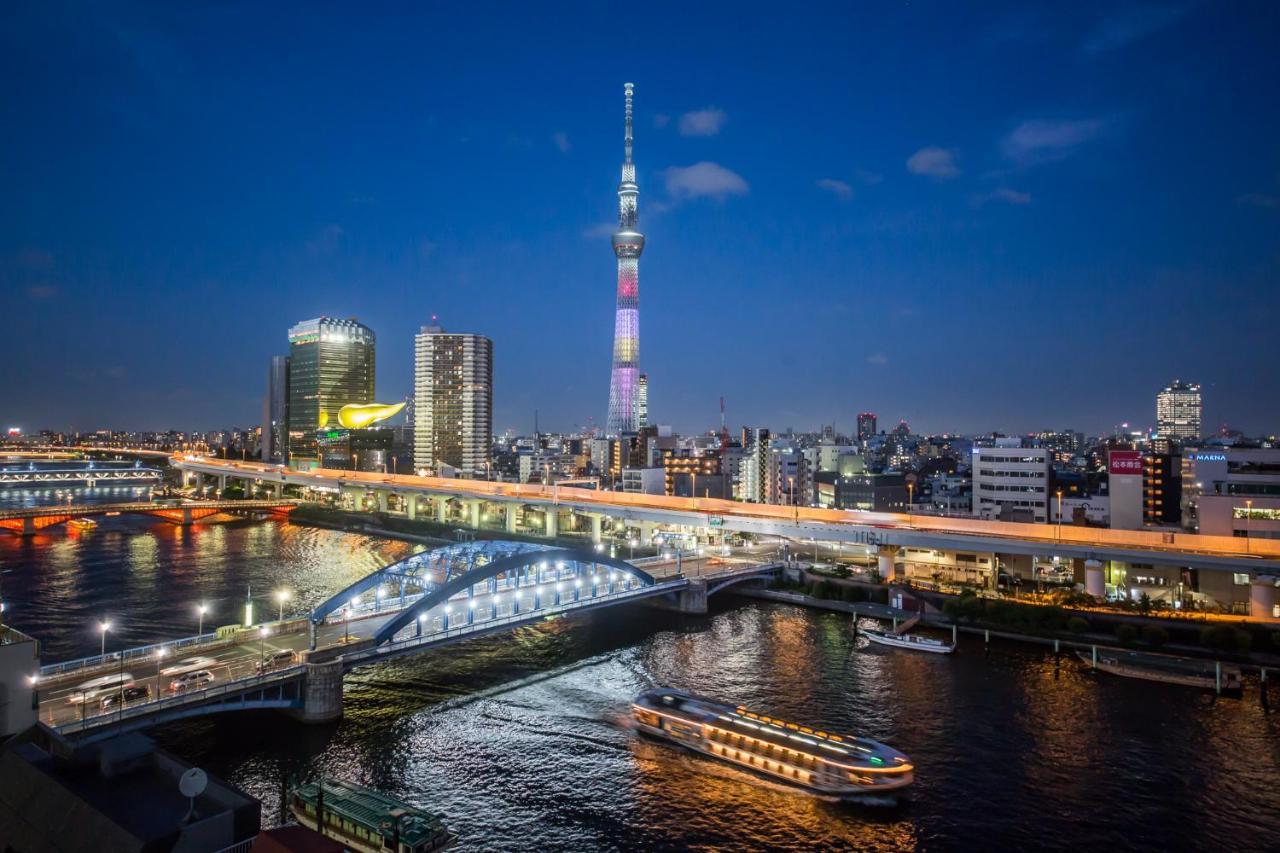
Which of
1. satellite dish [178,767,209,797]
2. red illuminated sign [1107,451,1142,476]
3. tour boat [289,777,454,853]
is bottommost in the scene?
tour boat [289,777,454,853]

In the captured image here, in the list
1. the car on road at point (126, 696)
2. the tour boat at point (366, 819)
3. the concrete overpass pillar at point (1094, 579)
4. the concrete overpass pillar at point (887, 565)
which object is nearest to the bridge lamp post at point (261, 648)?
the car on road at point (126, 696)

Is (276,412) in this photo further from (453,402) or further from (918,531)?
(918,531)

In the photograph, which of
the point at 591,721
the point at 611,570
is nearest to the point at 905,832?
the point at 591,721

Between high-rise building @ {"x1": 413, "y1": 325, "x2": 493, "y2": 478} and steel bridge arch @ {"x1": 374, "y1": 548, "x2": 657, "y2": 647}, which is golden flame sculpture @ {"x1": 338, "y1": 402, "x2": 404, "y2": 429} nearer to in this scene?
high-rise building @ {"x1": 413, "y1": 325, "x2": 493, "y2": 478}

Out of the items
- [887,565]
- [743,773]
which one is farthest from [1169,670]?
[743,773]

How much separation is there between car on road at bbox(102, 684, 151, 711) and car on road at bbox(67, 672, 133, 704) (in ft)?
1.05

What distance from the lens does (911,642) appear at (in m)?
26.0

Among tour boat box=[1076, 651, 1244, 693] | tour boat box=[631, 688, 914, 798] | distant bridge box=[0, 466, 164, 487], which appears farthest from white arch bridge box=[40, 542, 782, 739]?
distant bridge box=[0, 466, 164, 487]

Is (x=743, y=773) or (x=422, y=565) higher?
(x=422, y=565)

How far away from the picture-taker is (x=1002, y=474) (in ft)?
145

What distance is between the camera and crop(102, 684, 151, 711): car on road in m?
15.7

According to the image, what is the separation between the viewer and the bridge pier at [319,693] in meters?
18.4

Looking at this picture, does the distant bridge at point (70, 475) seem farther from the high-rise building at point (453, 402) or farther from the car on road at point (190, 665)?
the car on road at point (190, 665)

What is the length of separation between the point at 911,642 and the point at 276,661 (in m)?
19.5
